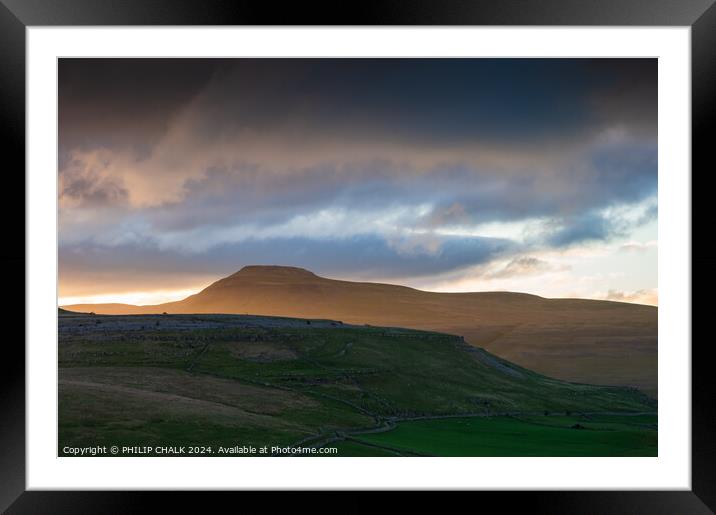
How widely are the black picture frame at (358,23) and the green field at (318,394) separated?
2250 cm

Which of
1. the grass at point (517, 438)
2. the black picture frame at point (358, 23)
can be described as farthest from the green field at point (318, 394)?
the black picture frame at point (358, 23)

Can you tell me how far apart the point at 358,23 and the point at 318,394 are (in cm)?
5622

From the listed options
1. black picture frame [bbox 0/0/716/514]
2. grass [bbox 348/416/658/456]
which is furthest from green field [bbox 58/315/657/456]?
black picture frame [bbox 0/0/716/514]

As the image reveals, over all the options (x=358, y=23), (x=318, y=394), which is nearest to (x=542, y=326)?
(x=318, y=394)

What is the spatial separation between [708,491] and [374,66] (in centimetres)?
5157

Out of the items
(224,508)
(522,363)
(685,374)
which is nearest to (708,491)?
(685,374)

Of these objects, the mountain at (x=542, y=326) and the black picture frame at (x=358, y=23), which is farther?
the mountain at (x=542, y=326)

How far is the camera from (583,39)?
1307 centimetres

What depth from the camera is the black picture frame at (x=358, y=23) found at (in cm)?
1128

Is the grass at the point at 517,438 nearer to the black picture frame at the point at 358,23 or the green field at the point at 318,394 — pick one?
the green field at the point at 318,394

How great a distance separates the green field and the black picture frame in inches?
886

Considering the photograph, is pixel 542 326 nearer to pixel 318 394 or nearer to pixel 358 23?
pixel 318 394

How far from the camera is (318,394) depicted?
212 ft

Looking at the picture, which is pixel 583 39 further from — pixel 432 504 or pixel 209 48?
pixel 432 504
